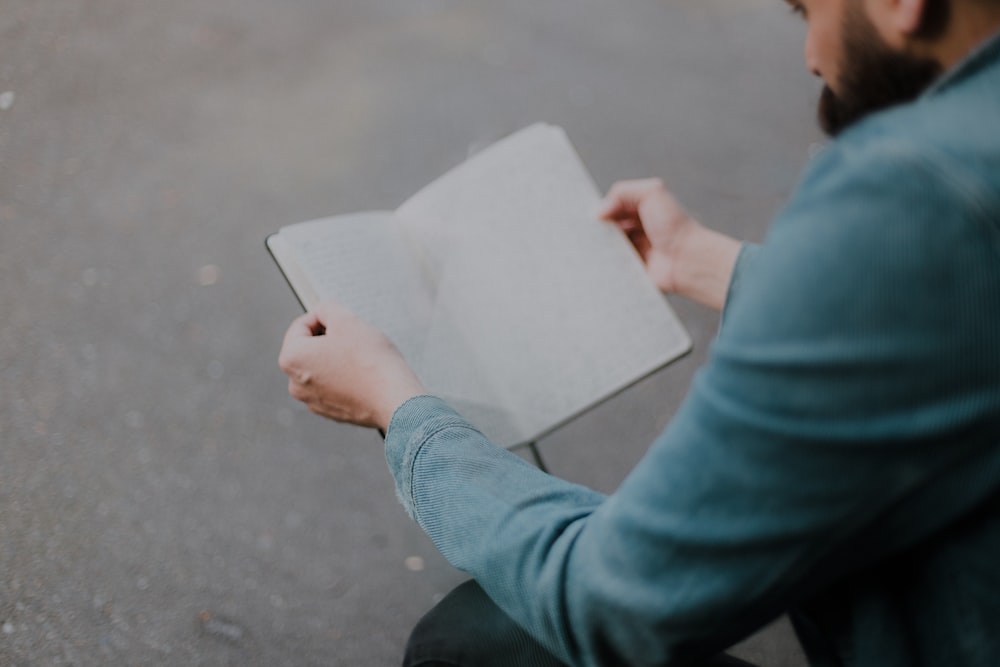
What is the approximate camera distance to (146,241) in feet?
4.57

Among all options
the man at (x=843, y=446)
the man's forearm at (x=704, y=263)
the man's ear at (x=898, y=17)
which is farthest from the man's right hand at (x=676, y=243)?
the man's ear at (x=898, y=17)

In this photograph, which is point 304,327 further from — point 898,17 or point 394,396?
point 898,17

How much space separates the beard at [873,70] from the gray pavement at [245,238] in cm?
86

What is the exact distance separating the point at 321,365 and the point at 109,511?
2.20 ft

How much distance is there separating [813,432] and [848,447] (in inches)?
0.7

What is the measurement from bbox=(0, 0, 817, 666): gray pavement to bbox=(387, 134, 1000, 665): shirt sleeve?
2.50ft

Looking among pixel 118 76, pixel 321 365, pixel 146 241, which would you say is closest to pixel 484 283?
pixel 321 365

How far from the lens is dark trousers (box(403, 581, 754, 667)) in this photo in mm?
691

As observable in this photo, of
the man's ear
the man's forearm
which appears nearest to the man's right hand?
the man's forearm

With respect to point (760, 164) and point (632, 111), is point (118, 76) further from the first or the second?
point (760, 164)

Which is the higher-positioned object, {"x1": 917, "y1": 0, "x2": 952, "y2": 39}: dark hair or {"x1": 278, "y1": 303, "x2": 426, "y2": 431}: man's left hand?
{"x1": 917, "y1": 0, "x2": 952, "y2": 39}: dark hair

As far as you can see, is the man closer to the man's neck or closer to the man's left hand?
the man's neck

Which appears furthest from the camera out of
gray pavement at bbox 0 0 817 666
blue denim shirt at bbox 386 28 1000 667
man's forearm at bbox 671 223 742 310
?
gray pavement at bbox 0 0 817 666

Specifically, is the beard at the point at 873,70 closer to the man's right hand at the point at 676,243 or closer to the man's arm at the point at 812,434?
the man's arm at the point at 812,434
